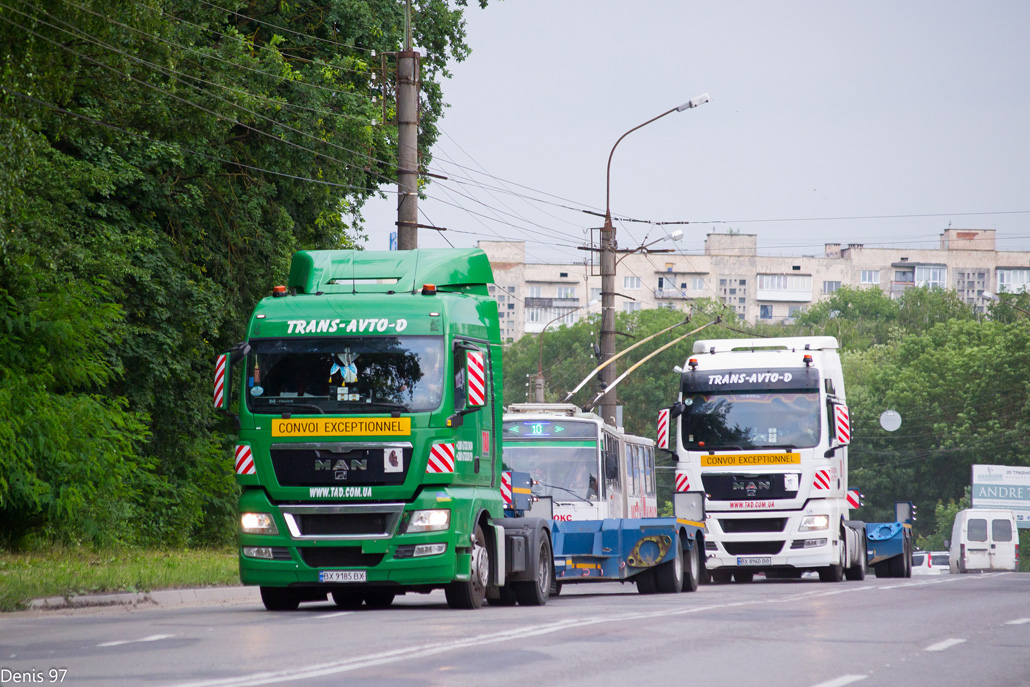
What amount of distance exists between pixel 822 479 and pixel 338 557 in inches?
474

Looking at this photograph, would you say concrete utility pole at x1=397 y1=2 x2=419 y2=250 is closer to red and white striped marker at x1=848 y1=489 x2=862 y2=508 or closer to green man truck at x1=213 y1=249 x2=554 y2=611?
green man truck at x1=213 y1=249 x2=554 y2=611

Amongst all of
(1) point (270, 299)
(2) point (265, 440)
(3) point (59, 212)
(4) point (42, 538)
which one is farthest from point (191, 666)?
(3) point (59, 212)

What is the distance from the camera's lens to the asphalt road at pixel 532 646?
9.04 metres

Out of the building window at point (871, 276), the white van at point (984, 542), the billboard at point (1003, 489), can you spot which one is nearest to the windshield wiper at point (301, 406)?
the white van at point (984, 542)

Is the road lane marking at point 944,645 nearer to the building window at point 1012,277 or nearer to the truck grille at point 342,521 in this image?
the truck grille at point 342,521

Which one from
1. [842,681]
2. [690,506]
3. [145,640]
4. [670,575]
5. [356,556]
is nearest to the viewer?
[842,681]

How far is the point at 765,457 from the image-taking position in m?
24.5

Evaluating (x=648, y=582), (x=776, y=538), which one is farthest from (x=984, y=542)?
(x=648, y=582)

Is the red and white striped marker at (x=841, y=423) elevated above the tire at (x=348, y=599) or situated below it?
above

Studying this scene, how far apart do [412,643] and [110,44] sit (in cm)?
1134

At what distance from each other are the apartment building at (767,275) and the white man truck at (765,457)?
11259cm

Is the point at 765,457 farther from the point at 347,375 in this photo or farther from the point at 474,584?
the point at 347,375

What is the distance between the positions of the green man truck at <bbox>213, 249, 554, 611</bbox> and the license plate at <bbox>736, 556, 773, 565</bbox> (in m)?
10.3

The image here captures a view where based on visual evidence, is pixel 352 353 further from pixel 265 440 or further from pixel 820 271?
pixel 820 271
